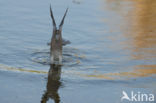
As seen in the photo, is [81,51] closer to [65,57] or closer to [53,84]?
[65,57]

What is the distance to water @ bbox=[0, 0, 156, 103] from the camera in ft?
28.6

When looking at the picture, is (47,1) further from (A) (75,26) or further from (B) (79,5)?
(A) (75,26)

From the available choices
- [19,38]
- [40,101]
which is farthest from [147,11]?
[40,101]

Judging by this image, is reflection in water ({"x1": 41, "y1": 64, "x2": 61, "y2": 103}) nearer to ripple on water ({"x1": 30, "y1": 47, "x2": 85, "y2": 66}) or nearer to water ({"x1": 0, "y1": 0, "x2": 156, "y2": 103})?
water ({"x1": 0, "y1": 0, "x2": 156, "y2": 103})

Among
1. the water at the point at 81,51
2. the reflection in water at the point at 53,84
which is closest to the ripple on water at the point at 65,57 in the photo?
the water at the point at 81,51

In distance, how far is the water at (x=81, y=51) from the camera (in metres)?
8.70

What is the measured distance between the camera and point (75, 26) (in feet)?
42.2

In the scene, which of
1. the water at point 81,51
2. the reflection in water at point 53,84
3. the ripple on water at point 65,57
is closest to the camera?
the reflection in water at point 53,84

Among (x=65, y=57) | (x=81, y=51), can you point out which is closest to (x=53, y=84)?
(x=65, y=57)

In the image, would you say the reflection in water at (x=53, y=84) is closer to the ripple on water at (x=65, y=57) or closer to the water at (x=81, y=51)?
the water at (x=81, y=51)

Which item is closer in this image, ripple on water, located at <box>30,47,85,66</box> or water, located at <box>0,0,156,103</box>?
water, located at <box>0,0,156,103</box>

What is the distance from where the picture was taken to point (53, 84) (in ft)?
29.6

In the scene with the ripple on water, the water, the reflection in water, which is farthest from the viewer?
the ripple on water

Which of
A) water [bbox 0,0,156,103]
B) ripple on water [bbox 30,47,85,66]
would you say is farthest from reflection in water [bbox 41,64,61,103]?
ripple on water [bbox 30,47,85,66]
